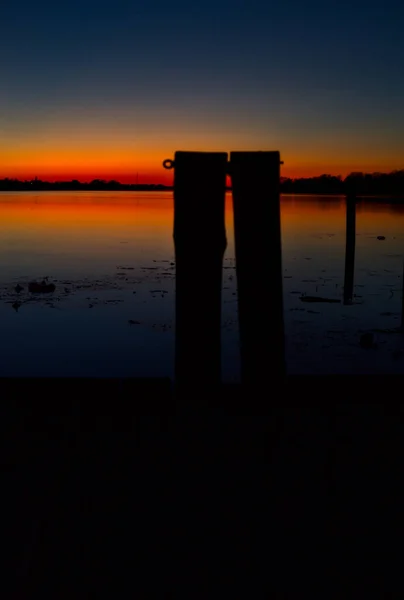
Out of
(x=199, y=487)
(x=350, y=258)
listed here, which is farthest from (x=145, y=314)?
(x=199, y=487)

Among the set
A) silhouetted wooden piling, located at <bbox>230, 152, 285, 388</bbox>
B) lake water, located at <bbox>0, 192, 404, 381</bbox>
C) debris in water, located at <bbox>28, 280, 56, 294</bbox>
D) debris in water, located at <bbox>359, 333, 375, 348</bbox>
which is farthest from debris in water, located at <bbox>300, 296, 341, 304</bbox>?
silhouetted wooden piling, located at <bbox>230, 152, 285, 388</bbox>

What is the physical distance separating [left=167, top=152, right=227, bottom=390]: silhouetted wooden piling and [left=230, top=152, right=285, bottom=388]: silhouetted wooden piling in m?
0.12

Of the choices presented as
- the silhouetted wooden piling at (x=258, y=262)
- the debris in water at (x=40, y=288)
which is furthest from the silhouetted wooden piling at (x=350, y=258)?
the silhouetted wooden piling at (x=258, y=262)

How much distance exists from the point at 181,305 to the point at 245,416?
843 mm

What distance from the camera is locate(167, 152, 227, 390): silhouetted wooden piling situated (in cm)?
400

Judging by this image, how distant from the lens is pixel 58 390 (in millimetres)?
4117

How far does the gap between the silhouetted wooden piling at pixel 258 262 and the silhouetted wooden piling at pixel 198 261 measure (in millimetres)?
124

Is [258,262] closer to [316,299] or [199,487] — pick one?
[199,487]

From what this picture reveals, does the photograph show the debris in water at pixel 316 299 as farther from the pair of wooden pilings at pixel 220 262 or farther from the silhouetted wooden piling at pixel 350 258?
the pair of wooden pilings at pixel 220 262

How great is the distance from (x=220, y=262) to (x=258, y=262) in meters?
0.25

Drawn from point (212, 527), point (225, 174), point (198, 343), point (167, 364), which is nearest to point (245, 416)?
point (198, 343)

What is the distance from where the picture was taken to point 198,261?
13.5 feet

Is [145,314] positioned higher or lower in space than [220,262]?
lower

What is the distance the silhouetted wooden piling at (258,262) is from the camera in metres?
4.03
